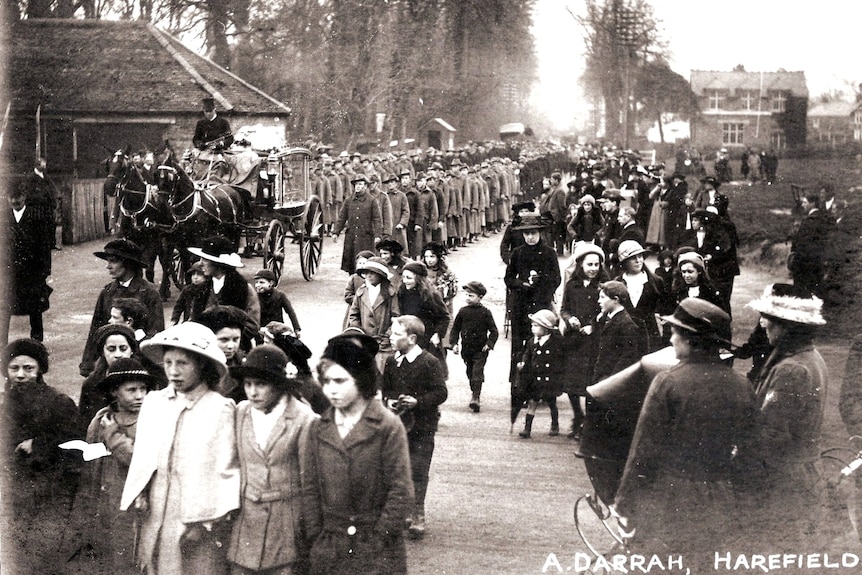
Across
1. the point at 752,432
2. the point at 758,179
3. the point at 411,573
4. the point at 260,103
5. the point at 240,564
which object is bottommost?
the point at 411,573

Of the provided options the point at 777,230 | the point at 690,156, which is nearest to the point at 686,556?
the point at 777,230

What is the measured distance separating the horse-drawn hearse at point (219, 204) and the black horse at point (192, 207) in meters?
0.01

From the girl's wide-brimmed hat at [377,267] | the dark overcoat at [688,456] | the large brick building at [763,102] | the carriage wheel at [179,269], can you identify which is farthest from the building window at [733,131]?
the carriage wheel at [179,269]

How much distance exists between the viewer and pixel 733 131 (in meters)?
11.4

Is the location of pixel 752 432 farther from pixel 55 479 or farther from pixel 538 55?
pixel 538 55

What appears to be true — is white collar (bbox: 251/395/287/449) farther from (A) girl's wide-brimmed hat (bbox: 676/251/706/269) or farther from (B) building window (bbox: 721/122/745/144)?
(B) building window (bbox: 721/122/745/144)

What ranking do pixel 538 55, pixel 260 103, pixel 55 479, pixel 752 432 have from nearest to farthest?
pixel 752 432 → pixel 55 479 → pixel 538 55 → pixel 260 103

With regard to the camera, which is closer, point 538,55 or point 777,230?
point 777,230

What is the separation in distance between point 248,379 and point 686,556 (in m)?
2.10

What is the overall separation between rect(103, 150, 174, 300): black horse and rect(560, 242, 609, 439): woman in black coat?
23.1ft

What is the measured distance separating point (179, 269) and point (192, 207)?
89 centimetres

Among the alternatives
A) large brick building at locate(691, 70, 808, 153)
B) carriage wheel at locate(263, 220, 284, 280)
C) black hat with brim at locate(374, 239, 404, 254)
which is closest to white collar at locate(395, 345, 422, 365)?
black hat with brim at locate(374, 239, 404, 254)

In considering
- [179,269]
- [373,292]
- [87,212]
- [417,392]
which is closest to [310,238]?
[179,269]

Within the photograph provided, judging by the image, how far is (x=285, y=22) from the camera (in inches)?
708
